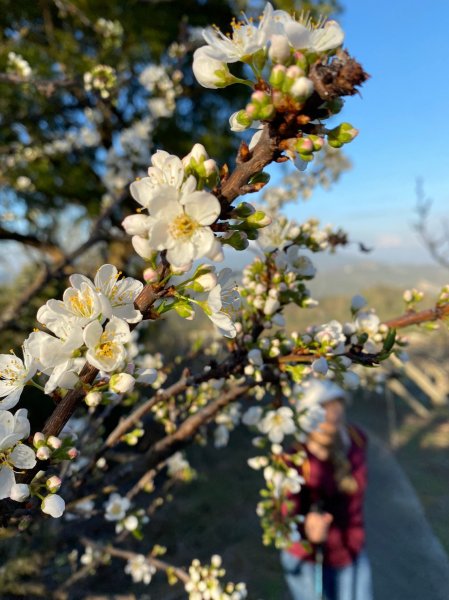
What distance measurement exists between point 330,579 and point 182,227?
7.92 ft

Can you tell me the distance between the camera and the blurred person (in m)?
2.16

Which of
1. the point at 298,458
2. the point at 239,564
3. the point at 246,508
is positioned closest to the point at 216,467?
the point at 246,508

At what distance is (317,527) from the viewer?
2.00 metres

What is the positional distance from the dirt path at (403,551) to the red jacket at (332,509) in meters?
0.19

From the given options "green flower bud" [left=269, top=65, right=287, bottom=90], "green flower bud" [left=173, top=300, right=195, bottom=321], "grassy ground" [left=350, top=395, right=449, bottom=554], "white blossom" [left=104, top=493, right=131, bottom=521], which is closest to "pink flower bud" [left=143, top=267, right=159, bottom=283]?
"green flower bud" [left=173, top=300, right=195, bottom=321]

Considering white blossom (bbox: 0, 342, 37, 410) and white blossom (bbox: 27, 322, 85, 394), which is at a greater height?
white blossom (bbox: 27, 322, 85, 394)

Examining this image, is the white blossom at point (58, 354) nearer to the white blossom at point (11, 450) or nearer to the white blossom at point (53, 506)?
the white blossom at point (11, 450)

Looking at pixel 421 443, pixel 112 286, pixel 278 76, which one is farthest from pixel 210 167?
pixel 421 443

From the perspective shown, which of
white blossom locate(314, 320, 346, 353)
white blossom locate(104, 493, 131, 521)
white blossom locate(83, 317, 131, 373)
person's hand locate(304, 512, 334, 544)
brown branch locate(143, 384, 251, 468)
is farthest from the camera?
person's hand locate(304, 512, 334, 544)

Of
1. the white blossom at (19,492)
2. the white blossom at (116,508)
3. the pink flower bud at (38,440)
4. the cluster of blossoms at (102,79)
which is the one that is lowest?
the white blossom at (116,508)

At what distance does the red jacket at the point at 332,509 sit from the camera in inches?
85.7

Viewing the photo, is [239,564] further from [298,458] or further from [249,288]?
[249,288]

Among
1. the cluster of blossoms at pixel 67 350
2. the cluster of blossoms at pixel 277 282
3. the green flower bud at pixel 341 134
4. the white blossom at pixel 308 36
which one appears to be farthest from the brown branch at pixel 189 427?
the white blossom at pixel 308 36

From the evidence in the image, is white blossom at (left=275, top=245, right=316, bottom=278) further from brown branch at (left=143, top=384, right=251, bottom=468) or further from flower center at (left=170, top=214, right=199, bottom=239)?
flower center at (left=170, top=214, right=199, bottom=239)
